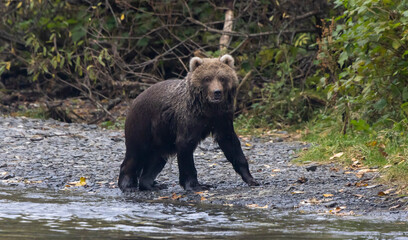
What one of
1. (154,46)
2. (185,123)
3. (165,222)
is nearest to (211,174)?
(185,123)

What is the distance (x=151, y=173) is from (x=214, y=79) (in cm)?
146

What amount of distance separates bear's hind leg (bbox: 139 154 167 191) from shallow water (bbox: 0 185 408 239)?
2.41 feet

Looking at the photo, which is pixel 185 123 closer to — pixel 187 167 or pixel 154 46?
pixel 187 167

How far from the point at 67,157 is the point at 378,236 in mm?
6021

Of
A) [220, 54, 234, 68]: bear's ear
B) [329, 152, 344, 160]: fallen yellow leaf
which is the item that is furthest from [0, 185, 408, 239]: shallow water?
[329, 152, 344, 160]: fallen yellow leaf

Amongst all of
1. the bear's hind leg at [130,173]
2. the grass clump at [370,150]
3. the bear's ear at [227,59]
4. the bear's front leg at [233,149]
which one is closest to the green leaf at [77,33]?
the grass clump at [370,150]

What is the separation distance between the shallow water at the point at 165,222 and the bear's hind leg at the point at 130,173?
2.28 ft

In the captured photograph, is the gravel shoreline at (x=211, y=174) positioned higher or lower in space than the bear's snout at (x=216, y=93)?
lower

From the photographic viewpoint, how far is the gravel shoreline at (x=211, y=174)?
22.0ft

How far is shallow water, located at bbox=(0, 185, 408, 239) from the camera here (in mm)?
5324

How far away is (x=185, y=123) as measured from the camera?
7516 mm

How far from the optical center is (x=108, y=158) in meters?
10.1

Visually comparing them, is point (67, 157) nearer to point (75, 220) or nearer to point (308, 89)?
point (75, 220)

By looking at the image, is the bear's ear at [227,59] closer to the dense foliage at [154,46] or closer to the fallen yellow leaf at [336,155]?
the fallen yellow leaf at [336,155]
